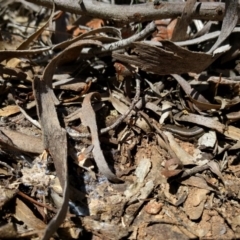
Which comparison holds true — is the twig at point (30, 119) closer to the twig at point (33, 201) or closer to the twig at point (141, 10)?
the twig at point (33, 201)

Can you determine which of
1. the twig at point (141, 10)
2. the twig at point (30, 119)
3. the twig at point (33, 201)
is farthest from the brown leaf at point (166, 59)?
the twig at point (33, 201)

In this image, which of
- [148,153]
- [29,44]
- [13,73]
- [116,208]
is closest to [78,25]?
[29,44]

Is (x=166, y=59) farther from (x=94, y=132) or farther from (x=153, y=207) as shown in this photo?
(x=153, y=207)

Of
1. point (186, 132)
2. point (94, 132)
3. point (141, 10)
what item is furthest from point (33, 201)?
point (141, 10)

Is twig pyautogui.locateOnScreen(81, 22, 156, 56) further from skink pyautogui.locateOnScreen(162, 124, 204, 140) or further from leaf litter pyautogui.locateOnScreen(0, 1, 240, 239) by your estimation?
skink pyautogui.locateOnScreen(162, 124, 204, 140)

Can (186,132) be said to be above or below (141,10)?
below
